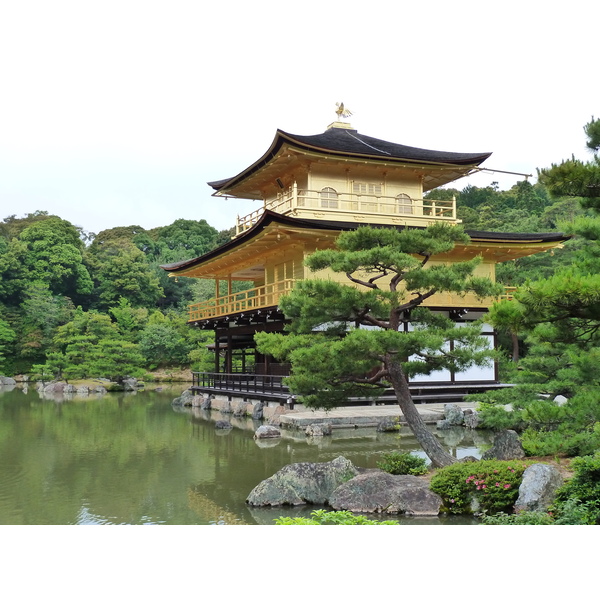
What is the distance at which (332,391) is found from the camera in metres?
9.03

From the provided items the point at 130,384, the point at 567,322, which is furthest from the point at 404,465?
the point at 130,384

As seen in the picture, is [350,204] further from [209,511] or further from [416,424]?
[209,511]

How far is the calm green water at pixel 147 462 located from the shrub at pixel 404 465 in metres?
1.46

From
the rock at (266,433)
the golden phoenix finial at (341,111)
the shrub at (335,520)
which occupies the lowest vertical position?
the rock at (266,433)

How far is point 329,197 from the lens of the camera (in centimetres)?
1897

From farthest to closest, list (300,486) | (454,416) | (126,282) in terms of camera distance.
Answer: (126,282) < (454,416) < (300,486)

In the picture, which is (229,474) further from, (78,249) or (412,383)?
(78,249)

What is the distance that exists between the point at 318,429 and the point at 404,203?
8.92 metres

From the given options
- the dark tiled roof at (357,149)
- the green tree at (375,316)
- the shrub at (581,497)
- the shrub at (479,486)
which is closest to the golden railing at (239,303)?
the dark tiled roof at (357,149)

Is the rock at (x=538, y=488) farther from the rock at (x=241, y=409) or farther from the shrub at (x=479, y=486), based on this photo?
the rock at (x=241, y=409)

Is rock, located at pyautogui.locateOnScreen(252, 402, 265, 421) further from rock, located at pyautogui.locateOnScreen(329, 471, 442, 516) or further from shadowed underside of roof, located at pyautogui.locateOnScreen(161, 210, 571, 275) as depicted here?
rock, located at pyautogui.locateOnScreen(329, 471, 442, 516)

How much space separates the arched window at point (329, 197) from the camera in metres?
18.9

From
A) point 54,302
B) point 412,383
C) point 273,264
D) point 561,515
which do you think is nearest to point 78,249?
point 54,302

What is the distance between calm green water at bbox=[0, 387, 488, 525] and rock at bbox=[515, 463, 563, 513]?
105 centimetres
